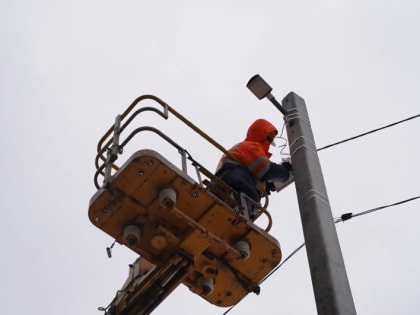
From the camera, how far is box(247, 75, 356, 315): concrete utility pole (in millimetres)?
4449

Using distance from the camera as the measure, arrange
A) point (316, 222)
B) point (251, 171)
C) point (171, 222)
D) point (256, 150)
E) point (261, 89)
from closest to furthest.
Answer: point (316, 222) → point (261, 89) → point (171, 222) → point (251, 171) → point (256, 150)

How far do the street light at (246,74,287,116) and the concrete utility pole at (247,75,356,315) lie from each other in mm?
11

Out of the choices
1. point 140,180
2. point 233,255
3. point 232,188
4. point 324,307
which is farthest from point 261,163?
point 324,307

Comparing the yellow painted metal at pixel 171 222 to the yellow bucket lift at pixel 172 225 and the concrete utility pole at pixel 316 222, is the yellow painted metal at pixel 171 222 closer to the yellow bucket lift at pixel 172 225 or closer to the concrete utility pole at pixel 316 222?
the yellow bucket lift at pixel 172 225

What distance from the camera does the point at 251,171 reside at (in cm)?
806

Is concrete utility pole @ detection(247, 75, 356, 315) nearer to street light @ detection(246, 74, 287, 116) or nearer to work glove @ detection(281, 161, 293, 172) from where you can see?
street light @ detection(246, 74, 287, 116)

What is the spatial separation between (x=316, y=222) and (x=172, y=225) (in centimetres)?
242

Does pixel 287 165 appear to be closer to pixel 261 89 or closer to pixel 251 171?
pixel 251 171

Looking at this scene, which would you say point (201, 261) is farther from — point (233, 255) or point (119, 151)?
point (119, 151)

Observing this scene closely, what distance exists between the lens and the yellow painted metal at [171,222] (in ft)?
22.3

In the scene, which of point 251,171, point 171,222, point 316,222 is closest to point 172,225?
point 171,222

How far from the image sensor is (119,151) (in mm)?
7234

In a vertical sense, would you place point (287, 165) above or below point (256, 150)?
below

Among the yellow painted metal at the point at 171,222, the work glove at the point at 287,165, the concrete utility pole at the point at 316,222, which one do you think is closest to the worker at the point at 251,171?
the work glove at the point at 287,165
